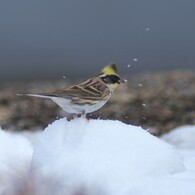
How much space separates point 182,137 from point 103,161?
133 inches

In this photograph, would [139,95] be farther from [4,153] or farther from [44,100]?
[4,153]

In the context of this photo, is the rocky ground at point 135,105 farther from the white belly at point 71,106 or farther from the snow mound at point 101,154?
the snow mound at point 101,154

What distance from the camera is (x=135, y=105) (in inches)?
377

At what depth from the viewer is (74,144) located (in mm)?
5008

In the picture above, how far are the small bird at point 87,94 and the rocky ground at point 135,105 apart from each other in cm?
232

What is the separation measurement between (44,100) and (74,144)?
496 centimetres

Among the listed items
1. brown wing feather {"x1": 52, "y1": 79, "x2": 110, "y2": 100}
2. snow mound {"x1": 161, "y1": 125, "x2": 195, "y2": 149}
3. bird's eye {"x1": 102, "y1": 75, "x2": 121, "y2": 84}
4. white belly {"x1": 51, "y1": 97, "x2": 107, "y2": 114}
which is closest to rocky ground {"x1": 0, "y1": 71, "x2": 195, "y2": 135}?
snow mound {"x1": 161, "y1": 125, "x2": 195, "y2": 149}

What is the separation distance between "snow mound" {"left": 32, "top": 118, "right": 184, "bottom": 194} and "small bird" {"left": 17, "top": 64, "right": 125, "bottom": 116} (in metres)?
0.53

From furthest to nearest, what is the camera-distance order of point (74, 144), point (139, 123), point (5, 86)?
point (5, 86), point (139, 123), point (74, 144)

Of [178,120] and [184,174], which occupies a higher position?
[178,120]

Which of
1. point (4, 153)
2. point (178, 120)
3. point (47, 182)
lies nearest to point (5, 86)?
point (178, 120)

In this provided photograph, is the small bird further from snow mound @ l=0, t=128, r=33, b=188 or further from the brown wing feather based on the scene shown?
snow mound @ l=0, t=128, r=33, b=188

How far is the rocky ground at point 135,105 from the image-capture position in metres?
9.04

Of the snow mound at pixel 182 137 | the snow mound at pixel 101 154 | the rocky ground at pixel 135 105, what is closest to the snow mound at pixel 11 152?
the snow mound at pixel 101 154
